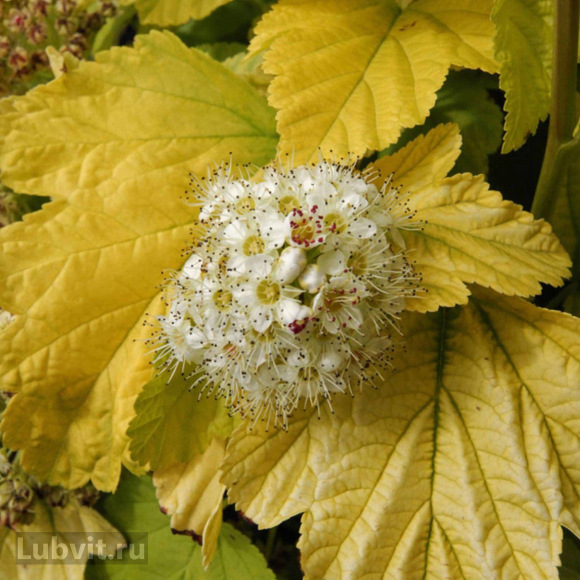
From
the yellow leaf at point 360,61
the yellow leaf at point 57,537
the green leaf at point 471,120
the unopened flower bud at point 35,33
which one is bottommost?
the yellow leaf at point 57,537

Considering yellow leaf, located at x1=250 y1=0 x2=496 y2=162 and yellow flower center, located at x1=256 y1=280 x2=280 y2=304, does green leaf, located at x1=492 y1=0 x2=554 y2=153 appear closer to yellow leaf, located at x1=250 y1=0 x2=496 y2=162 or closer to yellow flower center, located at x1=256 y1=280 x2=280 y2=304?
yellow leaf, located at x1=250 y1=0 x2=496 y2=162

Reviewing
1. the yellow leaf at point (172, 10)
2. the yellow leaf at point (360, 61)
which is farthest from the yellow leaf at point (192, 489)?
the yellow leaf at point (172, 10)

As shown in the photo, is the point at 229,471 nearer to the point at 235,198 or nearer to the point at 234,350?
the point at 234,350

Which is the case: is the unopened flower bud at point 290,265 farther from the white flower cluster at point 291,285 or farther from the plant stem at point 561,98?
the plant stem at point 561,98

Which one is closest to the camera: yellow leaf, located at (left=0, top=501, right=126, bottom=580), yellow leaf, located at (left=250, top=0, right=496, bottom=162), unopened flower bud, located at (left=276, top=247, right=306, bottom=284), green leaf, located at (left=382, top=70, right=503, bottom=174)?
unopened flower bud, located at (left=276, top=247, right=306, bottom=284)

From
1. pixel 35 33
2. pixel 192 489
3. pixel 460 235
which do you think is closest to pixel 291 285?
pixel 460 235

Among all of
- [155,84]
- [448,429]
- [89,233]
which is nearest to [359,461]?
[448,429]

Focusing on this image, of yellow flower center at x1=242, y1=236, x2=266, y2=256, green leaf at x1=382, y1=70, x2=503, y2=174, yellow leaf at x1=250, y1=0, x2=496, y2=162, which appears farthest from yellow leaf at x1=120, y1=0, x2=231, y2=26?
yellow flower center at x1=242, y1=236, x2=266, y2=256
